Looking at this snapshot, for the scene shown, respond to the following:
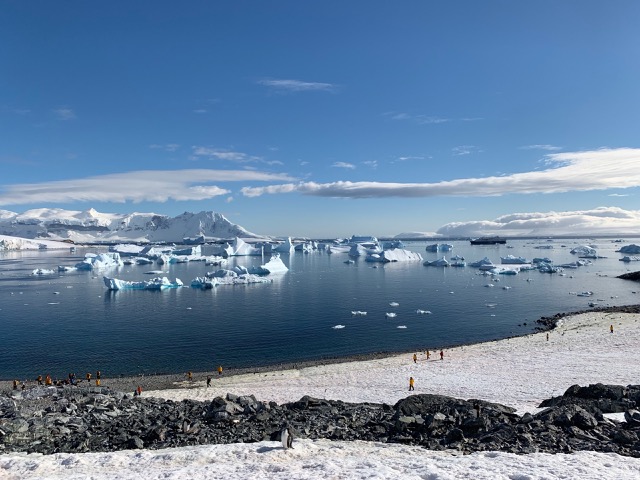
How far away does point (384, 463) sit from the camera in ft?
31.4

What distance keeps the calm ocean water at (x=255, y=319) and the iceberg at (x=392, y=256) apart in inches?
1502

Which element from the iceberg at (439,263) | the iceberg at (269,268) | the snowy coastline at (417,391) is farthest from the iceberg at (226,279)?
the snowy coastline at (417,391)

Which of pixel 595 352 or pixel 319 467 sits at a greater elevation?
pixel 319 467

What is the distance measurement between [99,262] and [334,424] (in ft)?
340

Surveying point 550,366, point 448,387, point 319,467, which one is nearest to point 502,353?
point 550,366

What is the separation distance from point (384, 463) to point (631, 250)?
15774 centimetres

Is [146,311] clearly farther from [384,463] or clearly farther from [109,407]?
[384,463]

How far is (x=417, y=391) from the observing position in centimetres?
2098

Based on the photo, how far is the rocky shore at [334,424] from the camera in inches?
421

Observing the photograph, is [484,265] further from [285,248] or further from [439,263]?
[285,248]

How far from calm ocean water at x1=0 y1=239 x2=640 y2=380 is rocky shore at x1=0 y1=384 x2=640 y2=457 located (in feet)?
53.9

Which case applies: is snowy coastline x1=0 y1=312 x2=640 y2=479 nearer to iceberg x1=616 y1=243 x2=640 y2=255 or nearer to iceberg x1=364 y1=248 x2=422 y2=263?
iceberg x1=364 y1=248 x2=422 y2=263

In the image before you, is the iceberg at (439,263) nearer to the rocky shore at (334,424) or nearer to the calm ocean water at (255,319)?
the calm ocean water at (255,319)

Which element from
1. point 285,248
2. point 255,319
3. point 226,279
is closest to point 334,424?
point 255,319
